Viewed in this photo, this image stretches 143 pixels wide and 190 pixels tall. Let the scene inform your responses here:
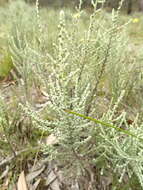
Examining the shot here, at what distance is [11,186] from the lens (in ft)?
2.85

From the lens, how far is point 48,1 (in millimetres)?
1252

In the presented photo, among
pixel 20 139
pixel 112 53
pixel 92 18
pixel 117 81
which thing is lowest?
pixel 20 139

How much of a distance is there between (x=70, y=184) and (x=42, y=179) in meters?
0.14

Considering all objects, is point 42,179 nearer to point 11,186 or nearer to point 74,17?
point 11,186

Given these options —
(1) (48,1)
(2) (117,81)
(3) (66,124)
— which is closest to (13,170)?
(3) (66,124)

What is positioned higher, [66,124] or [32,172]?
[66,124]

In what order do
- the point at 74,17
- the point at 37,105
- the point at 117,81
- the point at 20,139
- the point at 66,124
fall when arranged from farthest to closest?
the point at 37,105 → the point at 117,81 → the point at 20,139 → the point at 74,17 → the point at 66,124

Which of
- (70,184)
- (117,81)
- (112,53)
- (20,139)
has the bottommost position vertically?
(70,184)

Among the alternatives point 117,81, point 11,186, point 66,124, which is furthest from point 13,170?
point 117,81

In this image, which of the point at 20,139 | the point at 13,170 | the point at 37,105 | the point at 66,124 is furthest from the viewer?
the point at 37,105

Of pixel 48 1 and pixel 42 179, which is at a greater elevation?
pixel 48 1

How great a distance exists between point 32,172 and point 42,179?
0.06 meters

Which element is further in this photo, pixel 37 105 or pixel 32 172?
pixel 37 105

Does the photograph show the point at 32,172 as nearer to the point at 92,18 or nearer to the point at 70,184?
the point at 70,184
